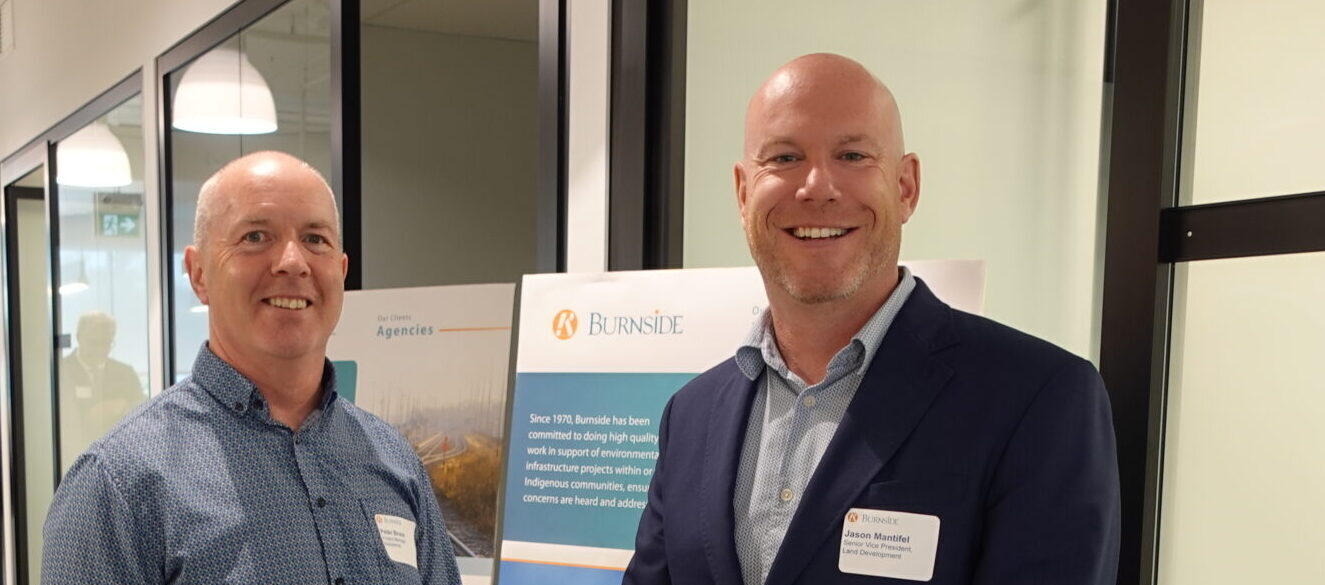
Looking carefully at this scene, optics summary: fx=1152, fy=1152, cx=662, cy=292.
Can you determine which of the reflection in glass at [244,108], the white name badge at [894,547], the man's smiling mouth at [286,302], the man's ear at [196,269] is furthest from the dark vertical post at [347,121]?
the white name badge at [894,547]

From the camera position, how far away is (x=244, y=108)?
5059mm

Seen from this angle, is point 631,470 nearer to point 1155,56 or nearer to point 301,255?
point 301,255

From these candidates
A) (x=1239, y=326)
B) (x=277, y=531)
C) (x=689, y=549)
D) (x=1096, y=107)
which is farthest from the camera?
(x=1096, y=107)

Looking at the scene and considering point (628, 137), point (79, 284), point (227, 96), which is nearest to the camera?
point (628, 137)

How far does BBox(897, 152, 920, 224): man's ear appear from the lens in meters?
1.65

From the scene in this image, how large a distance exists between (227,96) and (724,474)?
411 centimetres

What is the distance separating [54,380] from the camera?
7.49 m

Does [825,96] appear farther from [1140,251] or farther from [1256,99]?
[1256,99]

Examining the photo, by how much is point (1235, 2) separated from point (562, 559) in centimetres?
167

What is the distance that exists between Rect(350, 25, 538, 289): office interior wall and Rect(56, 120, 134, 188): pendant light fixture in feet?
4.33

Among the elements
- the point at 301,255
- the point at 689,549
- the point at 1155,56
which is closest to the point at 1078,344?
the point at 1155,56

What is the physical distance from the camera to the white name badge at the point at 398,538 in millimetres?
1947

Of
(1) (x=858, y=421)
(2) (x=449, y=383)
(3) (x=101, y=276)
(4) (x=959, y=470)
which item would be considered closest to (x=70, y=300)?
(3) (x=101, y=276)

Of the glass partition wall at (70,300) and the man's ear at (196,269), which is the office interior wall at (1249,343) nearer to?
the man's ear at (196,269)
